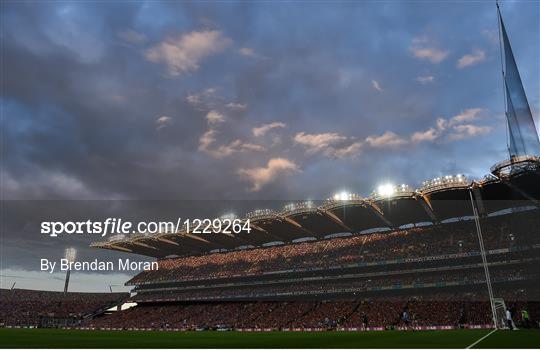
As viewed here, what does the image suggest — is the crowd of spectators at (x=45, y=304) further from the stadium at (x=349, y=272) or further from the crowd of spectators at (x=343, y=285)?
the crowd of spectators at (x=343, y=285)

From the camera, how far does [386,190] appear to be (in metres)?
54.7

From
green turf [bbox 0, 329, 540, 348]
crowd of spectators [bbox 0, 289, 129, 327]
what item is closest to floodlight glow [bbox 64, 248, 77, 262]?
crowd of spectators [bbox 0, 289, 129, 327]

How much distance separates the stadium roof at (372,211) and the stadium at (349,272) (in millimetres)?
201

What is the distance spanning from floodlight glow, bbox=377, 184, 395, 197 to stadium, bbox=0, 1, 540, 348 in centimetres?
14

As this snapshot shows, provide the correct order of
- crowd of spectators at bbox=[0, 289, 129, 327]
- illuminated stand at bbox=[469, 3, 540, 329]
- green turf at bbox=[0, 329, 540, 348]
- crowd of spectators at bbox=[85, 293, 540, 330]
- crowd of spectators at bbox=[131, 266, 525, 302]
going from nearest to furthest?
1. green turf at bbox=[0, 329, 540, 348]
2. illuminated stand at bbox=[469, 3, 540, 329]
3. crowd of spectators at bbox=[85, 293, 540, 330]
4. crowd of spectators at bbox=[131, 266, 525, 302]
5. crowd of spectators at bbox=[0, 289, 129, 327]

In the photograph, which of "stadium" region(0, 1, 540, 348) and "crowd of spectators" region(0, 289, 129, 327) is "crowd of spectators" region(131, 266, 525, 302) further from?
"crowd of spectators" region(0, 289, 129, 327)

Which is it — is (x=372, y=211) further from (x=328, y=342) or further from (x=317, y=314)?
(x=328, y=342)

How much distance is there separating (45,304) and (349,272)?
224 ft

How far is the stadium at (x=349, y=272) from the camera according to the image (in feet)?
138

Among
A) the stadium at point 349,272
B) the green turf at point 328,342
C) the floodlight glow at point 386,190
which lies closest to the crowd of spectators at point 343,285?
the stadium at point 349,272

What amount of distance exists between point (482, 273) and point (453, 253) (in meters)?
4.28

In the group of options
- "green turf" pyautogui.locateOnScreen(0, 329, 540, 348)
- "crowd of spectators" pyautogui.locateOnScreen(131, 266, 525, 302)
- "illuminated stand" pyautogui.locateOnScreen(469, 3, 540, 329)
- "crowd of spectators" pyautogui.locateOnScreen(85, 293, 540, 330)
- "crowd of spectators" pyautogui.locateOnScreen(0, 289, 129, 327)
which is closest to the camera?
"green turf" pyautogui.locateOnScreen(0, 329, 540, 348)

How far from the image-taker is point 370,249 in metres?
66.1

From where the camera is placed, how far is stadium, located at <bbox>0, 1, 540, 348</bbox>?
138 feet
